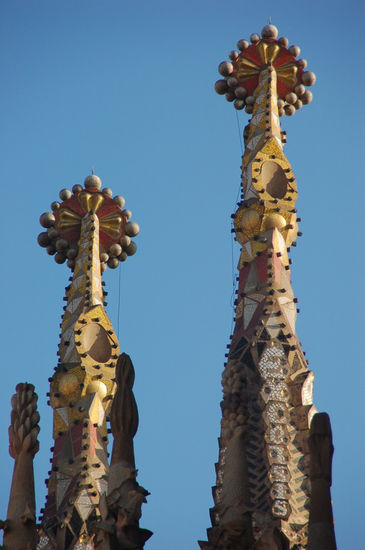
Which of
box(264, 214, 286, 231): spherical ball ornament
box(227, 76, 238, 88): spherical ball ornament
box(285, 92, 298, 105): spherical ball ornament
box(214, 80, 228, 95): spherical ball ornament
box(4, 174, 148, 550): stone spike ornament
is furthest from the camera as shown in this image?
box(285, 92, 298, 105): spherical ball ornament

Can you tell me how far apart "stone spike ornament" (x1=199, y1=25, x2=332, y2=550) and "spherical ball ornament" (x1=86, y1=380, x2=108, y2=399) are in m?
3.03

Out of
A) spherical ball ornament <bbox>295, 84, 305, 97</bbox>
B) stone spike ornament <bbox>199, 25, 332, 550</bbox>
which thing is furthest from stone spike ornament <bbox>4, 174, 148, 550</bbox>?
spherical ball ornament <bbox>295, 84, 305, 97</bbox>

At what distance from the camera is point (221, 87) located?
69.4 ft

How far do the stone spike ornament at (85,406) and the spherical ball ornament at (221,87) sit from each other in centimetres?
306

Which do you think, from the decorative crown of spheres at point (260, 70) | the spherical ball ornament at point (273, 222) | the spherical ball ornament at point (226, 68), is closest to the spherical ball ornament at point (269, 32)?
the decorative crown of spheres at point (260, 70)

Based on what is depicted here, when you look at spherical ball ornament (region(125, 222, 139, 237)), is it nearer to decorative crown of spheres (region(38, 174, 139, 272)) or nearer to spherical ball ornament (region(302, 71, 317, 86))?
decorative crown of spheres (region(38, 174, 139, 272))

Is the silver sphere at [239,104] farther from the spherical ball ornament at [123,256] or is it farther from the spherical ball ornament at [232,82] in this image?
the spherical ball ornament at [123,256]

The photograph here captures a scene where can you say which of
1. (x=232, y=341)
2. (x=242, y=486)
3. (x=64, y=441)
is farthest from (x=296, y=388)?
(x=64, y=441)

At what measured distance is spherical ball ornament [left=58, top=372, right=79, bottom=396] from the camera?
68.2 feet

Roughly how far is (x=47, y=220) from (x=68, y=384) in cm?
369

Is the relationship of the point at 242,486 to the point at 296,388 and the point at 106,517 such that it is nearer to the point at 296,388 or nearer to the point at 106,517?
the point at 106,517

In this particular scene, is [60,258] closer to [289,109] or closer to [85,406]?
[85,406]

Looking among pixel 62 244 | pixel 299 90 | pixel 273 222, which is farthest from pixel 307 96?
pixel 62 244

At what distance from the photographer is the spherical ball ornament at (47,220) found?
23.5m
